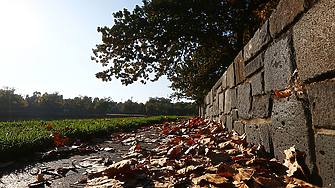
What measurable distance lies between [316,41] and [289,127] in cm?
64

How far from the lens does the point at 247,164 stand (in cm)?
158

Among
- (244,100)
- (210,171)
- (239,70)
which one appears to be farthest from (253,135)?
(239,70)

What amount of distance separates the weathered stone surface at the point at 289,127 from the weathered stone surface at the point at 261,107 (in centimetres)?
12

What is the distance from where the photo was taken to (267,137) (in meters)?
1.74

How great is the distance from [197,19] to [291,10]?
236 inches

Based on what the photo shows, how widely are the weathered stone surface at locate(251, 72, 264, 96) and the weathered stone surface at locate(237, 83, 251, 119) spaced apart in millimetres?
127

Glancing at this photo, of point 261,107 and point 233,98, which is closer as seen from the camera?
point 261,107

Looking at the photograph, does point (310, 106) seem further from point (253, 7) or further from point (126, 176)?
point (253, 7)

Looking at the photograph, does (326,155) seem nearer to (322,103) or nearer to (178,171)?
(322,103)

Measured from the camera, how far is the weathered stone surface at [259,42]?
70.1 inches

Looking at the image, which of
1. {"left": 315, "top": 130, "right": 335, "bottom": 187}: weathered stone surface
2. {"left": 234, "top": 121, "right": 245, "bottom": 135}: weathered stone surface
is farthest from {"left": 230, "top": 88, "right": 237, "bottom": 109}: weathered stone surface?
{"left": 315, "top": 130, "right": 335, "bottom": 187}: weathered stone surface

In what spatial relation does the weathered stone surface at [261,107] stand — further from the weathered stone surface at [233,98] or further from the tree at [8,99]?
the tree at [8,99]

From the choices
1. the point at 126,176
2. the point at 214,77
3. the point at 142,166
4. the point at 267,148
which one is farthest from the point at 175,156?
the point at 214,77

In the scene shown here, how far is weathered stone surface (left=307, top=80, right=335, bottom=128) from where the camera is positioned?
3.27 feet
